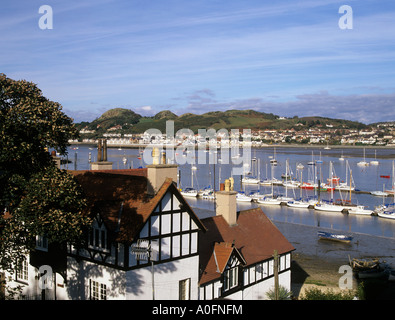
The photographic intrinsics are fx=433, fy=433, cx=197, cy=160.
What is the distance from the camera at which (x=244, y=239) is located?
23531 mm

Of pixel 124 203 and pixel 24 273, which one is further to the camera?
pixel 24 273

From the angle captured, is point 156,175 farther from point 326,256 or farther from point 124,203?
point 326,256

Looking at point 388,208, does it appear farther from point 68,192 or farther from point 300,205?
point 68,192

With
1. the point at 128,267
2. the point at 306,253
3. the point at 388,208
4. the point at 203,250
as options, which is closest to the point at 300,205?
the point at 388,208

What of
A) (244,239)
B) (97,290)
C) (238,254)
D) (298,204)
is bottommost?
(298,204)

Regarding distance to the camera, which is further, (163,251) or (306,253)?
(306,253)

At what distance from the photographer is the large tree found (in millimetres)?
14188

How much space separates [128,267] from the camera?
53.7ft

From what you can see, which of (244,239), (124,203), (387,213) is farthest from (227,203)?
(387,213)

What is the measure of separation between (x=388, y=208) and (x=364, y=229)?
15740mm

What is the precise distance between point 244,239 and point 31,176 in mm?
12532

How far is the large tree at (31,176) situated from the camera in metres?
14.2

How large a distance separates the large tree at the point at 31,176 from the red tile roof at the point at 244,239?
727cm

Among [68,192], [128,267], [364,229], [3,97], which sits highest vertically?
[3,97]
